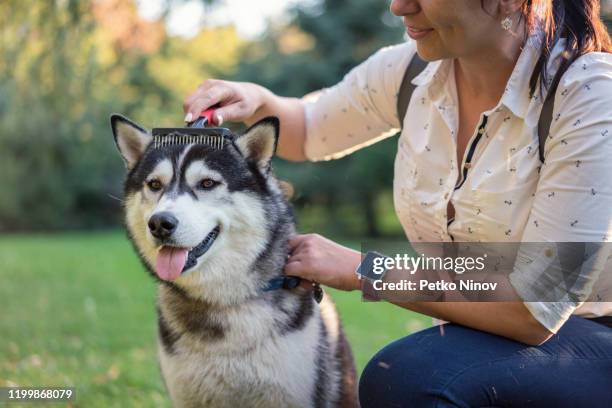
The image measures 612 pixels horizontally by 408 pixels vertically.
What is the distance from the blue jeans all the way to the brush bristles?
3.27 feet

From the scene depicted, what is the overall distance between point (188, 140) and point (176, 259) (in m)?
0.44

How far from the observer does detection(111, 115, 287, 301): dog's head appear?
2.32 meters

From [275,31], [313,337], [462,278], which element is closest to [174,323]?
[313,337]

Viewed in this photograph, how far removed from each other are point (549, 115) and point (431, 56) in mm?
450

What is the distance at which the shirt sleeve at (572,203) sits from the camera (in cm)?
188

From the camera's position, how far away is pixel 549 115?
6.80 feet

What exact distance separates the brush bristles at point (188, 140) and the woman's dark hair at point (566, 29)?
1.09 meters

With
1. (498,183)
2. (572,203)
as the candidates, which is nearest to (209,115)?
(498,183)

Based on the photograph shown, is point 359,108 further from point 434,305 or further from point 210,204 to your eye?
point 434,305

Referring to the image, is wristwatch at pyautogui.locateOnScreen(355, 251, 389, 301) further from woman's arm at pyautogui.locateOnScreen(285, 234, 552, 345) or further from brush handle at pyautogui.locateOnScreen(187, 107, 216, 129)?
brush handle at pyautogui.locateOnScreen(187, 107, 216, 129)

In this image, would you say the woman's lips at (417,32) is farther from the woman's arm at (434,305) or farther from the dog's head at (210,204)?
the woman's arm at (434,305)

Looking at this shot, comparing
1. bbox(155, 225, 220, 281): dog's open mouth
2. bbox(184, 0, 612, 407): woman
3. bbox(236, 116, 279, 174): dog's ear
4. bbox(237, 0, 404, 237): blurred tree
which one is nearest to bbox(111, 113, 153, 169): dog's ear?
bbox(184, 0, 612, 407): woman

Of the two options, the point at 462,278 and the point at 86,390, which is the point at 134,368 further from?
the point at 462,278

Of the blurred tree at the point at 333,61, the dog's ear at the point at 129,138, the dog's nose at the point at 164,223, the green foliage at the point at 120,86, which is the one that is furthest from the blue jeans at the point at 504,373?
the blurred tree at the point at 333,61
